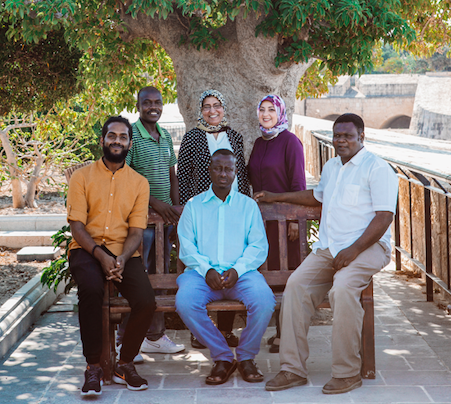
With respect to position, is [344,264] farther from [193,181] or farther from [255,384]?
[193,181]

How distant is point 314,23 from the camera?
5094mm

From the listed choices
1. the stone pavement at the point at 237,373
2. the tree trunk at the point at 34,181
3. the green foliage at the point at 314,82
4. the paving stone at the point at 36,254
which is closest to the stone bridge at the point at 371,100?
the tree trunk at the point at 34,181

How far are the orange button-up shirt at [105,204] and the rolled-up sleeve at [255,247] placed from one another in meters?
0.74

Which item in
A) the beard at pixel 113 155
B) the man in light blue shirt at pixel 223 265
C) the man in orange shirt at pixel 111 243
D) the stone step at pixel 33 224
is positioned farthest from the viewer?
the stone step at pixel 33 224

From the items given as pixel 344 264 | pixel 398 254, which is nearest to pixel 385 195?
pixel 344 264

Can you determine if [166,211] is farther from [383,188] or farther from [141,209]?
[383,188]

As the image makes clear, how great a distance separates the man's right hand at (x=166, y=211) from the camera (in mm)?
4363

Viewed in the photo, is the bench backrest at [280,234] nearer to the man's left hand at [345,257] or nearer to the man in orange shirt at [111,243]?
the man in orange shirt at [111,243]

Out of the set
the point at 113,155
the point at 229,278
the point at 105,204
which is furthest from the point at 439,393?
the point at 113,155

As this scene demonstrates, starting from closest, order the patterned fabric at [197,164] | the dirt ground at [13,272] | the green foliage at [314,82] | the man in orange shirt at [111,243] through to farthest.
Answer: the man in orange shirt at [111,243] → the patterned fabric at [197,164] → the dirt ground at [13,272] → the green foliage at [314,82]

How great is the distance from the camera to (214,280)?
12.8 ft

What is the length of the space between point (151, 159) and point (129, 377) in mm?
1592

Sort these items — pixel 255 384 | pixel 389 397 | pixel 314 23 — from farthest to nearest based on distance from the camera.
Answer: pixel 314 23 → pixel 255 384 → pixel 389 397

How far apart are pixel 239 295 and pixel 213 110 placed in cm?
141
